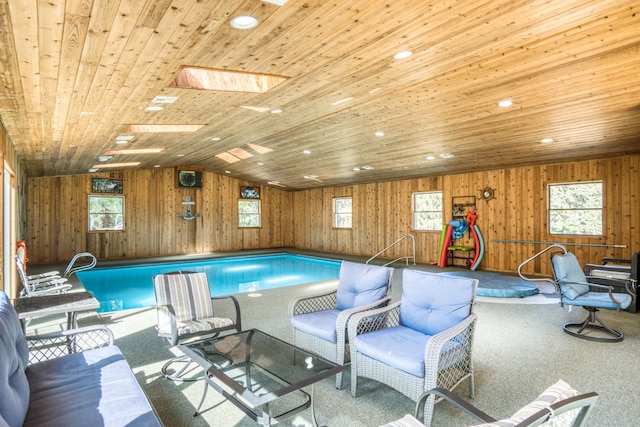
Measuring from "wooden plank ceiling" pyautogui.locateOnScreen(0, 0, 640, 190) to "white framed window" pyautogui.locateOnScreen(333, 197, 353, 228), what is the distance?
A: 562cm

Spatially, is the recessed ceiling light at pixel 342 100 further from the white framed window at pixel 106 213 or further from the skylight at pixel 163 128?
the white framed window at pixel 106 213

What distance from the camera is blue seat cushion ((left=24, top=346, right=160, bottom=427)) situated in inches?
67.1

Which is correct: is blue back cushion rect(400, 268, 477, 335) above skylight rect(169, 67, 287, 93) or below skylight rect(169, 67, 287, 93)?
below

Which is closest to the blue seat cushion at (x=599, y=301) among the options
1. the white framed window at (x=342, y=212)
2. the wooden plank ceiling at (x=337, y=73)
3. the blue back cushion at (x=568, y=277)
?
the blue back cushion at (x=568, y=277)

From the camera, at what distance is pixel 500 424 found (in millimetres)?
1119

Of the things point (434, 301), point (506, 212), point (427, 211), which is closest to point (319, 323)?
point (434, 301)

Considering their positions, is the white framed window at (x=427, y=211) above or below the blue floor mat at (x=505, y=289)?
above

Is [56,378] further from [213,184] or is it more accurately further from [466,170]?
[213,184]

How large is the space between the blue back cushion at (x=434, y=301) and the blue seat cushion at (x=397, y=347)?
11 centimetres

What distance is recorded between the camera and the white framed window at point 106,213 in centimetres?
1104

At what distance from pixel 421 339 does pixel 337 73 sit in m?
2.68

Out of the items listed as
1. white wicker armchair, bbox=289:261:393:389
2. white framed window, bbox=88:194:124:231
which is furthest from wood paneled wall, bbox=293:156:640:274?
white framed window, bbox=88:194:124:231

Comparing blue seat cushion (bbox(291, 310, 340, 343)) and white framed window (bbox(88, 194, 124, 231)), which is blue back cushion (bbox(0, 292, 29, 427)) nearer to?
blue seat cushion (bbox(291, 310, 340, 343))

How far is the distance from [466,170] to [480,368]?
6766 millimetres
